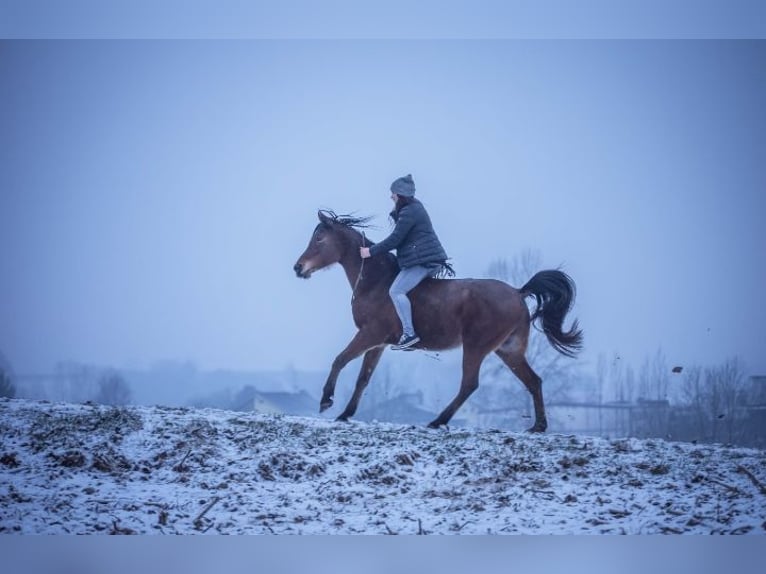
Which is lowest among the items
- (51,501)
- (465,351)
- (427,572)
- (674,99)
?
(427,572)

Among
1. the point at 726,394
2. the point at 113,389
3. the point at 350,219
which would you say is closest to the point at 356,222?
the point at 350,219

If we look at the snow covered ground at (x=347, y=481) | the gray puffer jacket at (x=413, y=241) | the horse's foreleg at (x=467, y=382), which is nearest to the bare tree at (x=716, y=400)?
the snow covered ground at (x=347, y=481)

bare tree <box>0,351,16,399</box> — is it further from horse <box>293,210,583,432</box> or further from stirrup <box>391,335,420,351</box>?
stirrup <box>391,335,420,351</box>

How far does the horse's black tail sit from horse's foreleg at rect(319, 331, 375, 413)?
154cm

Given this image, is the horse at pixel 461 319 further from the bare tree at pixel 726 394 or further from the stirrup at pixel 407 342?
the bare tree at pixel 726 394

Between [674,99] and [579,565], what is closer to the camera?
[579,565]

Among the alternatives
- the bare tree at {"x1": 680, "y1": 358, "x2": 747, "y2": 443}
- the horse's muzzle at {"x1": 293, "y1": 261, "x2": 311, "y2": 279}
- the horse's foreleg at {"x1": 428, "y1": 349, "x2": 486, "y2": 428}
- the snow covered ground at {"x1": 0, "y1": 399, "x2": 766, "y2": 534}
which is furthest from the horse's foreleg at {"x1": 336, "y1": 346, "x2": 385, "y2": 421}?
the bare tree at {"x1": 680, "y1": 358, "x2": 747, "y2": 443}

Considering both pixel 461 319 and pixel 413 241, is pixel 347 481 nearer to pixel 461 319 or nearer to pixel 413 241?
pixel 461 319

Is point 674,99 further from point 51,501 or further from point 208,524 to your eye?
point 51,501

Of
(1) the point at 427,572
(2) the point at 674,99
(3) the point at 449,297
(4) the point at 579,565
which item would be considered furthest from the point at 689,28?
(1) the point at 427,572

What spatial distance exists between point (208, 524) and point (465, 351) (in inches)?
109

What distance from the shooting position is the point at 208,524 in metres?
5.67

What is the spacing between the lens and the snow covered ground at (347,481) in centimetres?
571

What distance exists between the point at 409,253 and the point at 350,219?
84 cm
